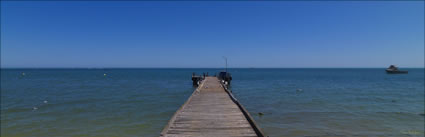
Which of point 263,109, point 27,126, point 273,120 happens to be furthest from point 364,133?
point 27,126

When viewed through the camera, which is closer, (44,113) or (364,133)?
(364,133)

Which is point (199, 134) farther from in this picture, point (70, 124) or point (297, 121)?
point (70, 124)

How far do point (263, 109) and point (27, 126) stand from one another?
14.2 m

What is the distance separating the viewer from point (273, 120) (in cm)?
1227

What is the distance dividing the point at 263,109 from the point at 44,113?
49.4 feet

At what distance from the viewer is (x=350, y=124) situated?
37.8 feet

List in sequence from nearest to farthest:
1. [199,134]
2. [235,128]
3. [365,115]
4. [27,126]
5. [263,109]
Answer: [199,134], [235,128], [27,126], [365,115], [263,109]

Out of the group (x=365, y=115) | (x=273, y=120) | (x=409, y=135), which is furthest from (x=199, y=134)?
(x=365, y=115)

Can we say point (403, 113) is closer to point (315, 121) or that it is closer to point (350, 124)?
point (350, 124)

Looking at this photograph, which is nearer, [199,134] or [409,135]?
[199,134]

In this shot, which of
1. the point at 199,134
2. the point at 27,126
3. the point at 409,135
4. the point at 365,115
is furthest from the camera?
the point at 365,115

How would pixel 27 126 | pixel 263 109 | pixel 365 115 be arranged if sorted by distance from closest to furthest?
pixel 27 126 < pixel 365 115 < pixel 263 109

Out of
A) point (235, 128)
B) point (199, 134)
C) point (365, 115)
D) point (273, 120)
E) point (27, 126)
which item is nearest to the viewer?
point (199, 134)

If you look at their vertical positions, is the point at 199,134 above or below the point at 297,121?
above
